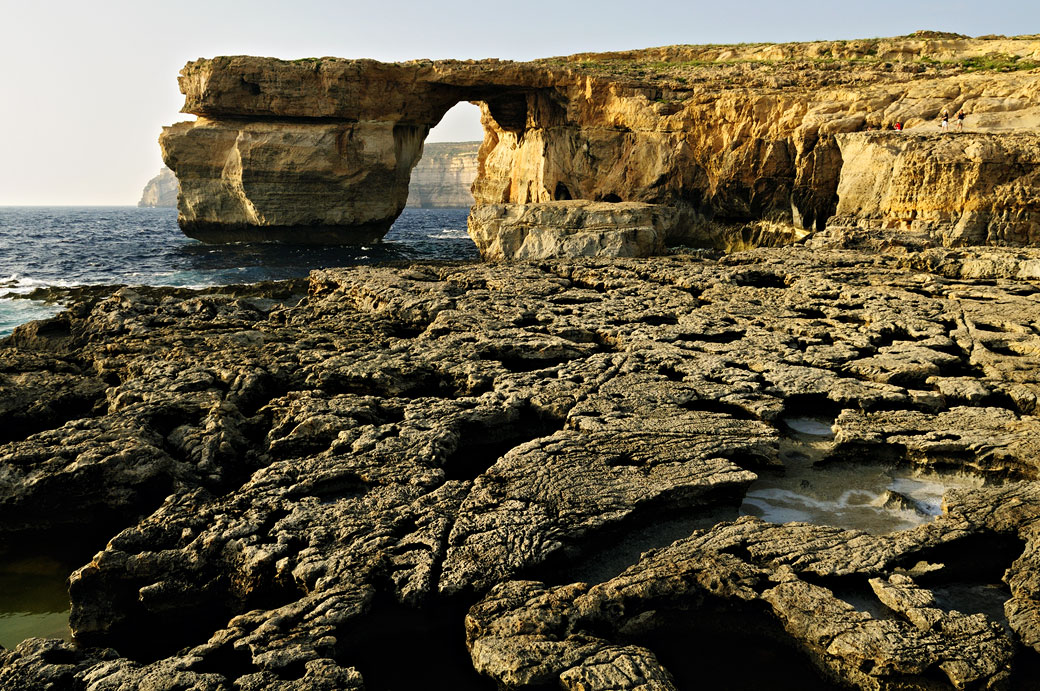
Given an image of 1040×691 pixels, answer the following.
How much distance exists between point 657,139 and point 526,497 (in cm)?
2587

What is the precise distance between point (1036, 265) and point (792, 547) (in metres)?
11.5

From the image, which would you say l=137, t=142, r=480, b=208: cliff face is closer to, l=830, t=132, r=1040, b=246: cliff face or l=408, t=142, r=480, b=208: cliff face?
l=408, t=142, r=480, b=208: cliff face

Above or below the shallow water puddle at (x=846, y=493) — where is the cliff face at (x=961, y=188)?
above

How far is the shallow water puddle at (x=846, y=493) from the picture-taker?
6.77m

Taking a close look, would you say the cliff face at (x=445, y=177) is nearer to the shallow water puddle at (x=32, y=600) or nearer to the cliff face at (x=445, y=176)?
the cliff face at (x=445, y=176)

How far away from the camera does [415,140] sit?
38.6 metres

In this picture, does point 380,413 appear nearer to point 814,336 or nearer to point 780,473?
point 780,473

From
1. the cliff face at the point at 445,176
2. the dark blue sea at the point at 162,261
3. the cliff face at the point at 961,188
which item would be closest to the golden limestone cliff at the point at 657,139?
the cliff face at the point at 961,188

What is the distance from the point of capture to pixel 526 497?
21.8 feet

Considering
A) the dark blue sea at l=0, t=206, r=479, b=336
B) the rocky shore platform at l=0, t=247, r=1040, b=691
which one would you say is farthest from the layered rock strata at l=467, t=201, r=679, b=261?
the rocky shore platform at l=0, t=247, r=1040, b=691

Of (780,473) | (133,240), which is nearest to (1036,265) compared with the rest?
(780,473)

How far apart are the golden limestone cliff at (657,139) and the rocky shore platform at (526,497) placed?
7.96 metres

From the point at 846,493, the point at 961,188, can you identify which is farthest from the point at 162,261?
the point at 846,493

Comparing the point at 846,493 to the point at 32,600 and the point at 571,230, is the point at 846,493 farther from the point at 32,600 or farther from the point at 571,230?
the point at 571,230
